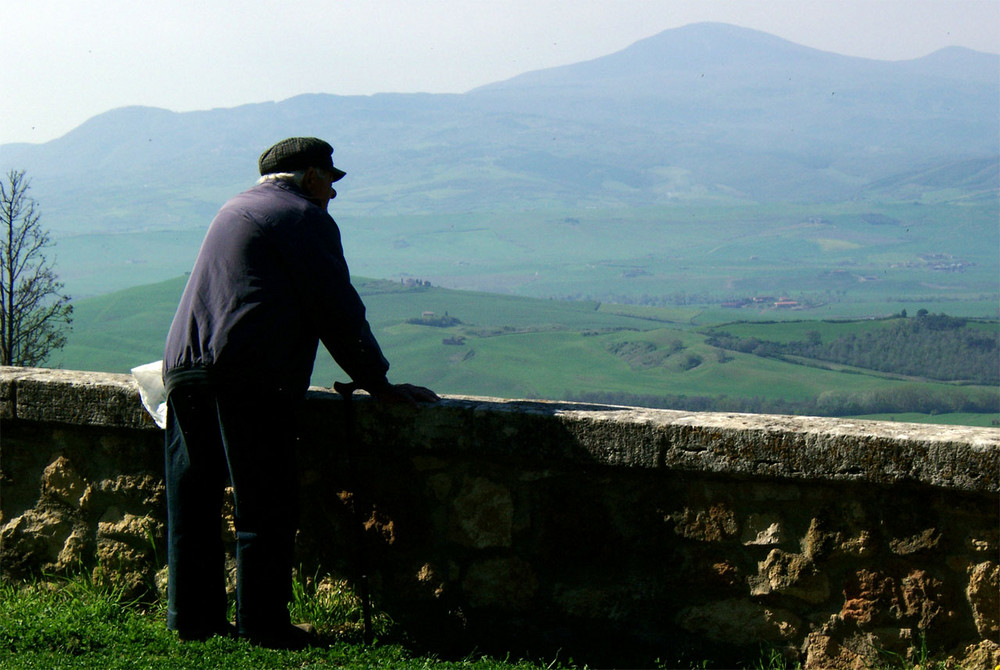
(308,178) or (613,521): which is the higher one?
(308,178)

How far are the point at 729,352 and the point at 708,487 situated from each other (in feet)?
252

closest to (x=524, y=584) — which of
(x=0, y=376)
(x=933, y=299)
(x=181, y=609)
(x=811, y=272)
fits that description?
(x=181, y=609)

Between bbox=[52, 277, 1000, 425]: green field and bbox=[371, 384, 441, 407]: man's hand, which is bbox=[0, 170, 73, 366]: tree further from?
bbox=[52, 277, 1000, 425]: green field

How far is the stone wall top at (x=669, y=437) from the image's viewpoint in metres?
3.32

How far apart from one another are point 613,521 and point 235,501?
136 centimetres

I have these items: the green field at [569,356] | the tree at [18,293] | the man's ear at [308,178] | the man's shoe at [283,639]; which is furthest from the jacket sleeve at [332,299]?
the green field at [569,356]

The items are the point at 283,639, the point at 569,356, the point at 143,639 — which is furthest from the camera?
the point at 569,356

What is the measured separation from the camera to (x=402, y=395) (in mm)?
3854

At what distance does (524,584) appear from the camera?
3865 mm

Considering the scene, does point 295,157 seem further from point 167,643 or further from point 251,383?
point 167,643

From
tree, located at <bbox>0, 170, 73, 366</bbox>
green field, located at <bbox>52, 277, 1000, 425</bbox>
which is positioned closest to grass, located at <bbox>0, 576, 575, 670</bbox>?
tree, located at <bbox>0, 170, 73, 366</bbox>

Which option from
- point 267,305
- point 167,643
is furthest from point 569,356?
point 267,305

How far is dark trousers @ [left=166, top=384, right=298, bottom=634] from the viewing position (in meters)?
3.62

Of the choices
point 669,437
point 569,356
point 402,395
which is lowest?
point 569,356
